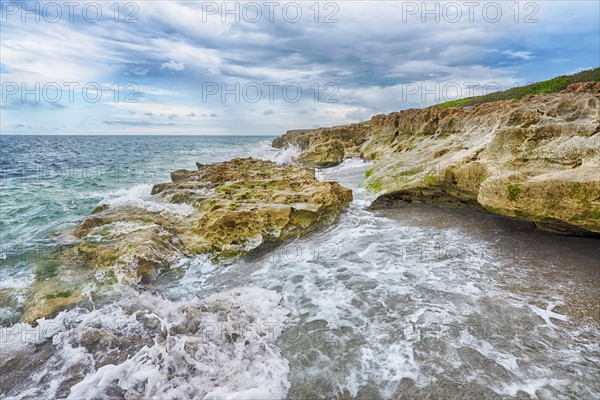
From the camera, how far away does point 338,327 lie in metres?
5.26

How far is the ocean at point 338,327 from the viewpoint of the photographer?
4129mm

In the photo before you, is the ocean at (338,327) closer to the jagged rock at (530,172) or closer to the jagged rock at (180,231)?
the jagged rock at (180,231)

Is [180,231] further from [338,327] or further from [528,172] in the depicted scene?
[528,172]

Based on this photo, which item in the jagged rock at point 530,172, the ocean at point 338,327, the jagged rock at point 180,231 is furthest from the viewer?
the jagged rock at point 180,231

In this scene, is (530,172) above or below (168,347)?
above

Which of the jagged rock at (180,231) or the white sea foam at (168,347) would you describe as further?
the jagged rock at (180,231)

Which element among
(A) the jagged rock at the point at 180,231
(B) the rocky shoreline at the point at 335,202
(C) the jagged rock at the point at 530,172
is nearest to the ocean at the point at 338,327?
(A) the jagged rock at the point at 180,231

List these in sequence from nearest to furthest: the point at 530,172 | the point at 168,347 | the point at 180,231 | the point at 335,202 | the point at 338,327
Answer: the point at 168,347 < the point at 338,327 < the point at 530,172 < the point at 180,231 < the point at 335,202

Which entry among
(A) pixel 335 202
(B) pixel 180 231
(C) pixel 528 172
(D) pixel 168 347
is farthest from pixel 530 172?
(B) pixel 180 231

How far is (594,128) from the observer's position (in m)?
7.36

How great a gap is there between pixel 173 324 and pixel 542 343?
5.63 meters

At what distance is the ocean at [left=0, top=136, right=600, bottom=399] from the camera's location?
413cm

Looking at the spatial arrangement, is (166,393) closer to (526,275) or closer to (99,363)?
(99,363)

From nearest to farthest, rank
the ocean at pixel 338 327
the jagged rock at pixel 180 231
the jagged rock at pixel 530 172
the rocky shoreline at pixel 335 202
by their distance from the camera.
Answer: the ocean at pixel 338 327 → the jagged rock at pixel 530 172 → the rocky shoreline at pixel 335 202 → the jagged rock at pixel 180 231
